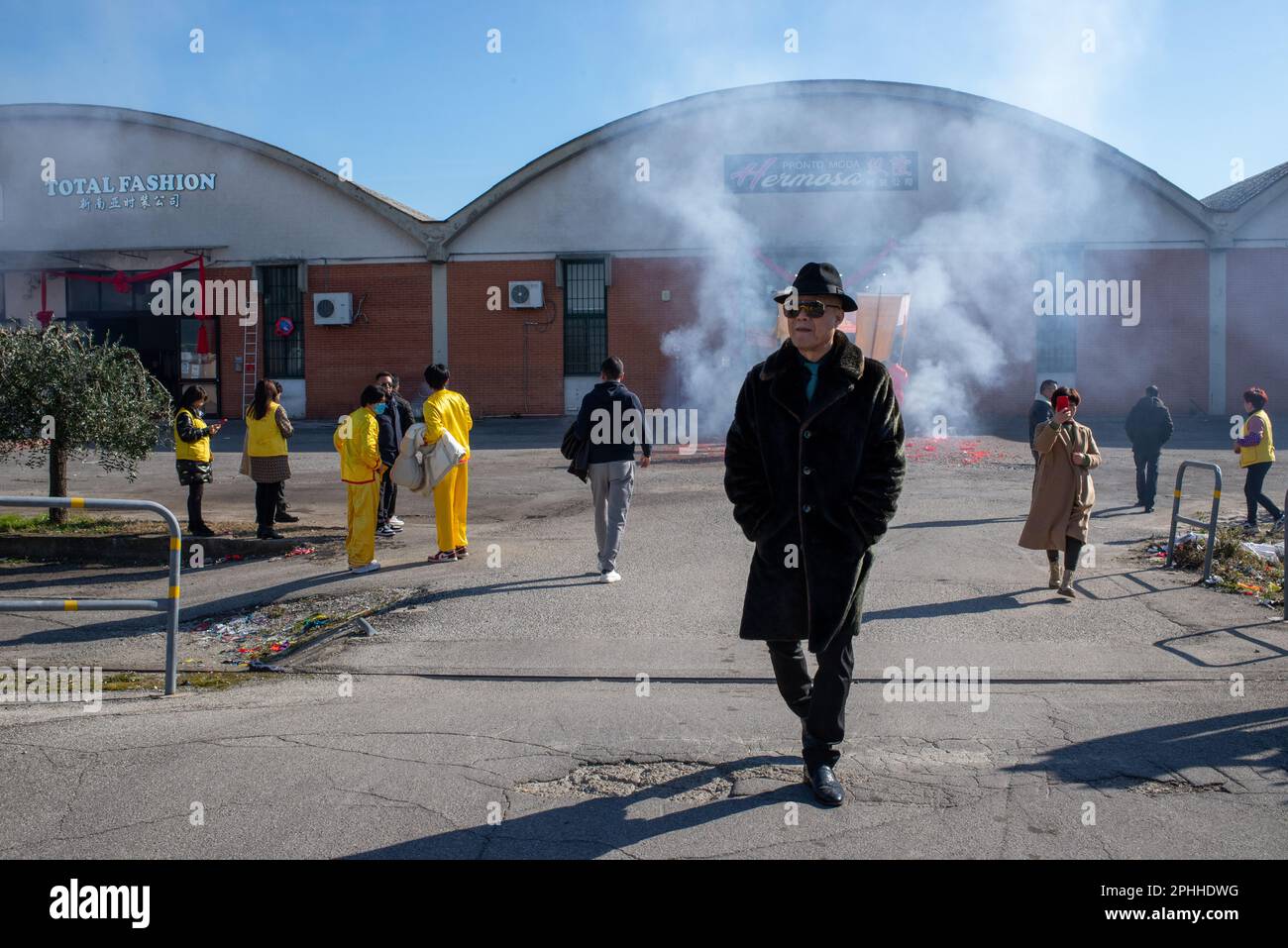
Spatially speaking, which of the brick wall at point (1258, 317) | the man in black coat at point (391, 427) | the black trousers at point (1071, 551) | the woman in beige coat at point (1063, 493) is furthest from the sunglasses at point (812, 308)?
the brick wall at point (1258, 317)

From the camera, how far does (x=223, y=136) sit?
26375 mm

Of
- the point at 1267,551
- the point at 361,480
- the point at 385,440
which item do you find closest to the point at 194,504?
the point at 385,440

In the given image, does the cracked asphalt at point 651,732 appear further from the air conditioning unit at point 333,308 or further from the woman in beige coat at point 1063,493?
the air conditioning unit at point 333,308

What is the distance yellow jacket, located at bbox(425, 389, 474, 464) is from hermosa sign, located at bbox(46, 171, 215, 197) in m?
20.8

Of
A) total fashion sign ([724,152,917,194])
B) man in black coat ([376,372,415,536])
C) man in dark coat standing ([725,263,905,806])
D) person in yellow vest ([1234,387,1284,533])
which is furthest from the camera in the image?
total fashion sign ([724,152,917,194])

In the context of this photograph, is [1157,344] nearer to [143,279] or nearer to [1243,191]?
[1243,191]

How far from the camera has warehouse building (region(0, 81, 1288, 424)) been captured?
24.2m

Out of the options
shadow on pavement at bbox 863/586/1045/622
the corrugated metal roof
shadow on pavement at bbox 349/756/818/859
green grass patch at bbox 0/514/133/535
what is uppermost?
the corrugated metal roof

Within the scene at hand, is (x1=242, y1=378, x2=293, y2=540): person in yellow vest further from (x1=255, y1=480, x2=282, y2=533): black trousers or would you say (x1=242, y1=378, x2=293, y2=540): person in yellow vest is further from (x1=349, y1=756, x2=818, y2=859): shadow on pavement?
(x1=349, y1=756, x2=818, y2=859): shadow on pavement

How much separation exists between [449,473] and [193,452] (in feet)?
9.92

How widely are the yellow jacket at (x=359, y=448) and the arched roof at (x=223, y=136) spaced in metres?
18.0

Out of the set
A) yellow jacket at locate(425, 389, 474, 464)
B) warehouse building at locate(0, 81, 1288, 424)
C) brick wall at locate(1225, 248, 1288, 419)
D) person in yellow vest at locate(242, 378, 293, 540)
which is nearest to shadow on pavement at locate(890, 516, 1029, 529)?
yellow jacket at locate(425, 389, 474, 464)

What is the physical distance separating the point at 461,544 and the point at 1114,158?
69.4 ft
